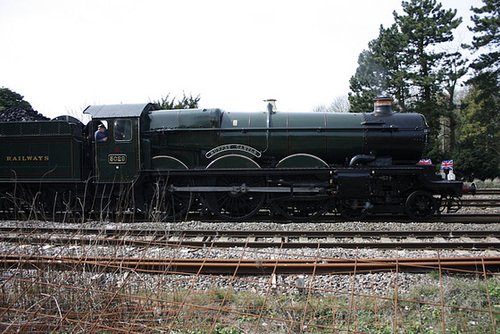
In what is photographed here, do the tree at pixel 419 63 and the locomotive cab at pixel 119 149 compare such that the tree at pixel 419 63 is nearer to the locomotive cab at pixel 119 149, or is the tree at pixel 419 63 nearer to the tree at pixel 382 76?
the tree at pixel 382 76

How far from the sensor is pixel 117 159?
9.57m

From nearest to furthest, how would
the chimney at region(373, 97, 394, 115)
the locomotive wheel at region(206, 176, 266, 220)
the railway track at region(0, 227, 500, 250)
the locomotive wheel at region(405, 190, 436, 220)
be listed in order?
the railway track at region(0, 227, 500, 250) < the locomotive wheel at region(405, 190, 436, 220) < the locomotive wheel at region(206, 176, 266, 220) < the chimney at region(373, 97, 394, 115)

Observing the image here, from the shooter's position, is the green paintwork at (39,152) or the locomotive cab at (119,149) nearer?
the locomotive cab at (119,149)

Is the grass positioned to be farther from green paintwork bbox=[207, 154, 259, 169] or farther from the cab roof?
the cab roof

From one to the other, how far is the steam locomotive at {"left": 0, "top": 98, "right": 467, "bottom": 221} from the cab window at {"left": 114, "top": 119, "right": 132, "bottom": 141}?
28mm

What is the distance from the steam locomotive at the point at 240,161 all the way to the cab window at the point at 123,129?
0.03m

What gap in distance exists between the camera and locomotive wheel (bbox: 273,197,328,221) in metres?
9.31

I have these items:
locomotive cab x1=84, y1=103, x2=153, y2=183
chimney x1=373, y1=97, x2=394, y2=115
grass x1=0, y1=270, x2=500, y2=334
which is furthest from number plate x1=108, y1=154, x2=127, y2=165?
chimney x1=373, y1=97, x2=394, y2=115

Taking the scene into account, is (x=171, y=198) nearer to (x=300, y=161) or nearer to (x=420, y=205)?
(x=300, y=161)

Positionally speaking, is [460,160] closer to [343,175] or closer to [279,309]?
[343,175]

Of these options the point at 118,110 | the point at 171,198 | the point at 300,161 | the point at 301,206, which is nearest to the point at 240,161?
the point at 300,161

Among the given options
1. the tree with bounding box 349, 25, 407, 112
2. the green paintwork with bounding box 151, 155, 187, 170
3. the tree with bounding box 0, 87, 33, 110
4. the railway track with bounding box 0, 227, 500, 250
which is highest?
the tree with bounding box 349, 25, 407, 112

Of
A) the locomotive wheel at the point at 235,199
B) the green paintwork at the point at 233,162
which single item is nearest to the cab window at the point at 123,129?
the green paintwork at the point at 233,162

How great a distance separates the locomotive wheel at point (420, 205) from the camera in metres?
9.16
